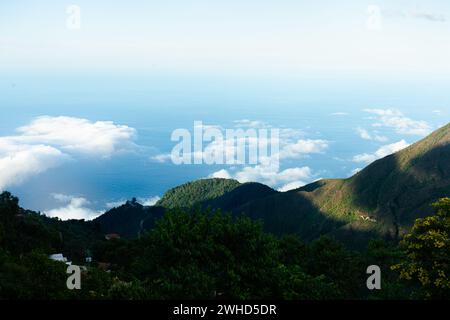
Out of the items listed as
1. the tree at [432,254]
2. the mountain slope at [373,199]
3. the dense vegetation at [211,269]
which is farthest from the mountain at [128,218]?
the tree at [432,254]

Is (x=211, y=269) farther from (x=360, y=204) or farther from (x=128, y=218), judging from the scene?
(x=128, y=218)

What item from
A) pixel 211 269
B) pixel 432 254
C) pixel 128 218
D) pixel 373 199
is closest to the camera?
pixel 432 254

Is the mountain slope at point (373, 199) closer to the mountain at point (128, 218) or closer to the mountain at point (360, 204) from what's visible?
the mountain at point (360, 204)

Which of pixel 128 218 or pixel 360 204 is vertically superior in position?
pixel 360 204

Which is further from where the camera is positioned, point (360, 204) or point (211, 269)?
point (360, 204)

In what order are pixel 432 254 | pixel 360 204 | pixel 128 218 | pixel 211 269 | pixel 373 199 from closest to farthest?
pixel 432 254, pixel 211 269, pixel 373 199, pixel 360 204, pixel 128 218

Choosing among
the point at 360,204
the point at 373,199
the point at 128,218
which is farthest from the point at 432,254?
the point at 128,218

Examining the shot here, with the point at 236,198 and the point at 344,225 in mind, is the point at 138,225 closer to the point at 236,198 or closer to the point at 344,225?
the point at 236,198
